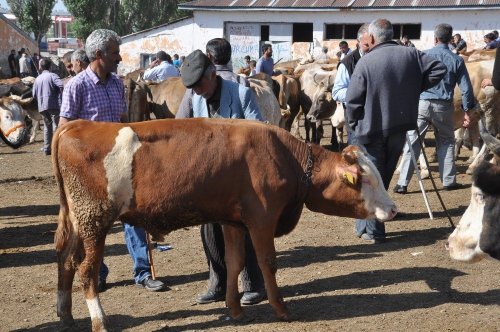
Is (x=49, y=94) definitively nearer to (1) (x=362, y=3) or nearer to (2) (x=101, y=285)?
(2) (x=101, y=285)

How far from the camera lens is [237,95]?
20.0ft

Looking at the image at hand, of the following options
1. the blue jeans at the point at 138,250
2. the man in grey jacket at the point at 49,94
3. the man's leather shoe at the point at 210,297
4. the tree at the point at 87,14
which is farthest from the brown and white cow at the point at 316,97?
the tree at the point at 87,14

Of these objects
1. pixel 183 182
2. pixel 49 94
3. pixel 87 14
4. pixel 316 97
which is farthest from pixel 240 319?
pixel 87 14

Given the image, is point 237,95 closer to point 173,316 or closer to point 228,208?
point 228,208

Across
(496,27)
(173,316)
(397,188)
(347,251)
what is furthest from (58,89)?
(496,27)

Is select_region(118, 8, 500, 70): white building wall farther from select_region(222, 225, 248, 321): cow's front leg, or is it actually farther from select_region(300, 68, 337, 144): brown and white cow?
select_region(222, 225, 248, 321): cow's front leg

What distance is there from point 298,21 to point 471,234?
27.1 m

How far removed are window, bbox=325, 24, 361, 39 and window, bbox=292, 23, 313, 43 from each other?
90cm

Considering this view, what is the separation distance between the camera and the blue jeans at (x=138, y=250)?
6.66 m

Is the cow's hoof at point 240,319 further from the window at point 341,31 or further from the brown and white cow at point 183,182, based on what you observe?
the window at point 341,31

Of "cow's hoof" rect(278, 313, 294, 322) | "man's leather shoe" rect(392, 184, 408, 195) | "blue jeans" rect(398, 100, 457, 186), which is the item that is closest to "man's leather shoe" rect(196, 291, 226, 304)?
"cow's hoof" rect(278, 313, 294, 322)

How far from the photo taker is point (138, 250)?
670 cm

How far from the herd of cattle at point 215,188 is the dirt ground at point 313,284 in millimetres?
436

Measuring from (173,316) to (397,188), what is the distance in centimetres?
542
